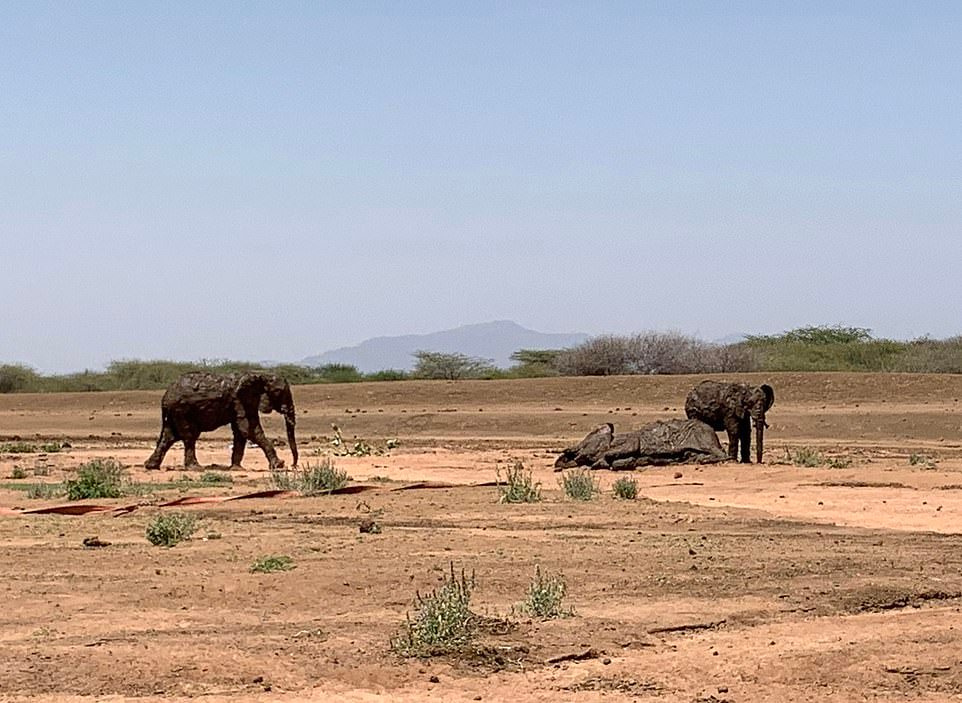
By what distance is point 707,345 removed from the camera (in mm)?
60562

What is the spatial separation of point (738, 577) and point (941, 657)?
10.4ft

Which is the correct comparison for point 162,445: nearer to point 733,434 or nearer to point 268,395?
point 268,395

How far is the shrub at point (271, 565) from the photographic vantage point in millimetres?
12680

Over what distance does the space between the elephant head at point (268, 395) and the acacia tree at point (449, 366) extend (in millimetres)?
34341

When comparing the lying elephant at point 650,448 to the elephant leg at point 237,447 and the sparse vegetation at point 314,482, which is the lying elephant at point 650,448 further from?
the sparse vegetation at point 314,482

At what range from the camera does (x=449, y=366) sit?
2552 inches

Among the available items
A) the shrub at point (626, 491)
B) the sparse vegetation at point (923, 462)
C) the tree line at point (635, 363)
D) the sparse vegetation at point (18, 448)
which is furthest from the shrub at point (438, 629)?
the tree line at point (635, 363)

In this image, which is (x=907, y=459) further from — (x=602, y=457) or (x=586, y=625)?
(x=586, y=625)

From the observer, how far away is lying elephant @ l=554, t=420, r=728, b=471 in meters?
26.2

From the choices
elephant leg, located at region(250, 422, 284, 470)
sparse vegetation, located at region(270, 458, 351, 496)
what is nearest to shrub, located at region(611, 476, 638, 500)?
sparse vegetation, located at region(270, 458, 351, 496)

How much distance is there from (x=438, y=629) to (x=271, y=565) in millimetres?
3623

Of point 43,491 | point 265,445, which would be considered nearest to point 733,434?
point 265,445

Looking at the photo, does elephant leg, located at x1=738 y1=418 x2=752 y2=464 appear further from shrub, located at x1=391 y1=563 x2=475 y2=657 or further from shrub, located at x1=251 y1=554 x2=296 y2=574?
shrub, located at x1=391 y1=563 x2=475 y2=657

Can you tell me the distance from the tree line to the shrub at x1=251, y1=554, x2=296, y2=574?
44.1 m
